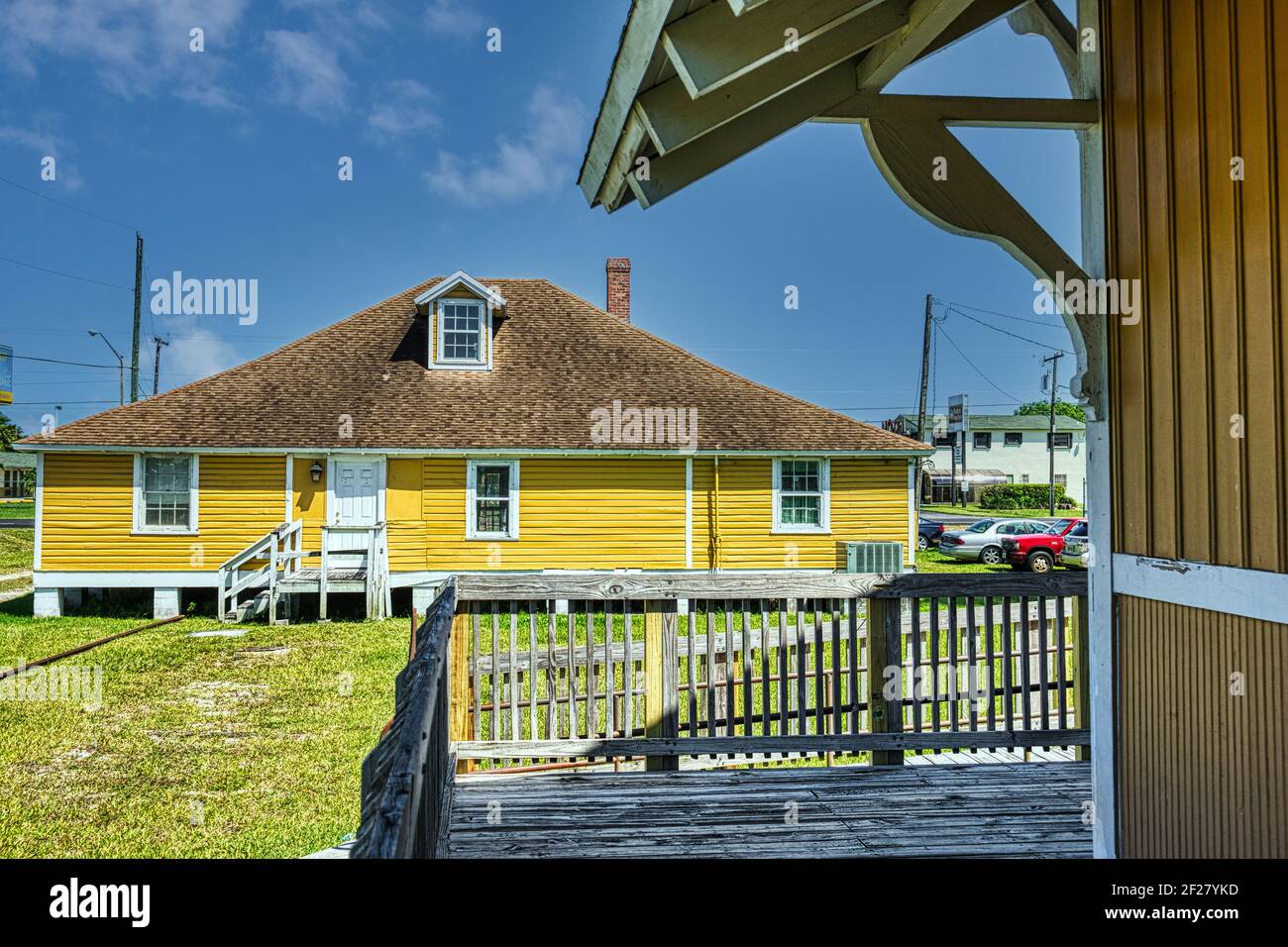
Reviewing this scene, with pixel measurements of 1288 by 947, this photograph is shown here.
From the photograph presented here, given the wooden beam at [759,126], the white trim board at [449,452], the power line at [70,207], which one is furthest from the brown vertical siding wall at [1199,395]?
the power line at [70,207]

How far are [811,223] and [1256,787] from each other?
5928 centimetres

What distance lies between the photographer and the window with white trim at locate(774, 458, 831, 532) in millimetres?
16484

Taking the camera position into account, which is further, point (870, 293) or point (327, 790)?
point (870, 293)

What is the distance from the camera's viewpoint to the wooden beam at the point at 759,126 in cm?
305

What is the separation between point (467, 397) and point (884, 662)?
43.3ft

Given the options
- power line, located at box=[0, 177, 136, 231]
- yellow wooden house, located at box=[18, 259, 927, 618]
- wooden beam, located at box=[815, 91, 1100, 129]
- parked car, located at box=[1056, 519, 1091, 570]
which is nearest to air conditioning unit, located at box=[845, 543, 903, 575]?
yellow wooden house, located at box=[18, 259, 927, 618]

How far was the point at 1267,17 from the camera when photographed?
7.32 feet

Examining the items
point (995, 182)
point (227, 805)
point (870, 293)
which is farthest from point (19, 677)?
point (870, 293)

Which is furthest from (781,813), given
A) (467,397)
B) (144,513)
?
(144,513)

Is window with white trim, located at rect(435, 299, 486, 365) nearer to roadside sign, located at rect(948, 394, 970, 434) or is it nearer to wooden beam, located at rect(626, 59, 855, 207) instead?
wooden beam, located at rect(626, 59, 855, 207)

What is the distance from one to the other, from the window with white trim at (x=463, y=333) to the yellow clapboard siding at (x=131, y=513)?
4103 mm

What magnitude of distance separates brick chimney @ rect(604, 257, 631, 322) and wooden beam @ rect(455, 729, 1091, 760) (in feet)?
54.6

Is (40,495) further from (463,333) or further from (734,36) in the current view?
(734,36)
